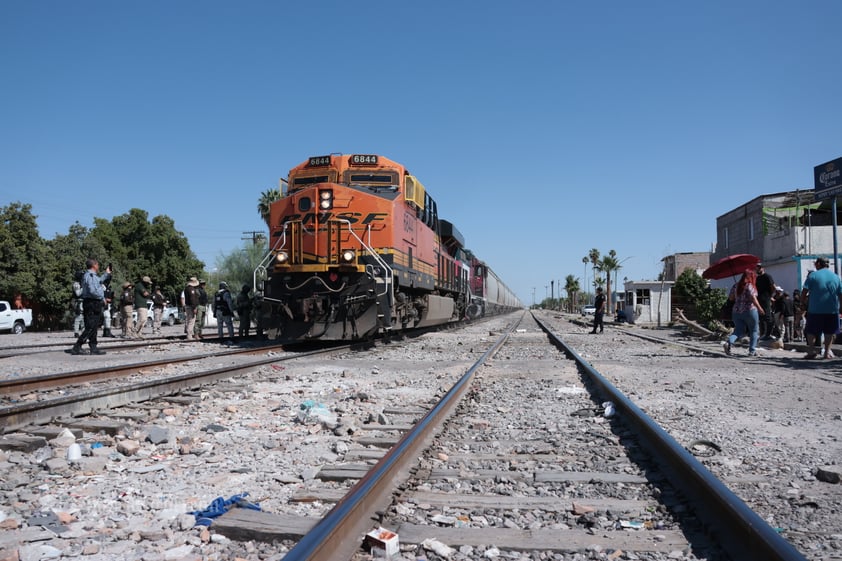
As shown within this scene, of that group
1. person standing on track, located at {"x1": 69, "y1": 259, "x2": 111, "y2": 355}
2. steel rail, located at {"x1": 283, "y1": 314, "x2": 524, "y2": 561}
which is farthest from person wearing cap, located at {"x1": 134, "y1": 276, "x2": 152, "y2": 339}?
steel rail, located at {"x1": 283, "y1": 314, "x2": 524, "y2": 561}

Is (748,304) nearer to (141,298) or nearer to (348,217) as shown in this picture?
(348,217)

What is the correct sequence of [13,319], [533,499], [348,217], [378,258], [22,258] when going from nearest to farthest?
[533,499]
[378,258]
[348,217]
[13,319]
[22,258]

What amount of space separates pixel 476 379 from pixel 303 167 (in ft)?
24.3

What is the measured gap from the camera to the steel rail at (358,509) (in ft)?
7.92

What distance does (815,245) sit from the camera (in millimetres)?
26719

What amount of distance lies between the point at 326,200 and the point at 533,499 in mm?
9882

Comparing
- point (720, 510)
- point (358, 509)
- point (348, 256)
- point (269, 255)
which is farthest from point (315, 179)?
point (720, 510)

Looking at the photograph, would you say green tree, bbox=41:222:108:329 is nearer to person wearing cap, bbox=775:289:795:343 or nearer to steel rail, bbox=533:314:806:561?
person wearing cap, bbox=775:289:795:343

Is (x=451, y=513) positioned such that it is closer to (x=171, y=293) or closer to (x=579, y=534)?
(x=579, y=534)

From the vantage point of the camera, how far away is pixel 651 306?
38.7 m

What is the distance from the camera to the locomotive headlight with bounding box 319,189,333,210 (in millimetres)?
12531

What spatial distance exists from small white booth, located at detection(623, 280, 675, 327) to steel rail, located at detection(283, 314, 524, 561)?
3364cm

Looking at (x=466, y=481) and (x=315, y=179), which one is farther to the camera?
(x=315, y=179)

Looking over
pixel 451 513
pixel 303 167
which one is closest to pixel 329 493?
pixel 451 513
